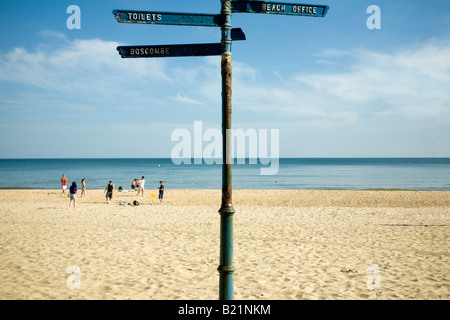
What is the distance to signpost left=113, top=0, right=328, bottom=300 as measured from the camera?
3.62 metres

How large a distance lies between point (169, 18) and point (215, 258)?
6.77 m

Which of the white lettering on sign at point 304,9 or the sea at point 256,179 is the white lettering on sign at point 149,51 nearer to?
the white lettering on sign at point 304,9

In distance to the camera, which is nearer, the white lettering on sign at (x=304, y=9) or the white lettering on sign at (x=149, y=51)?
the white lettering on sign at (x=304, y=9)

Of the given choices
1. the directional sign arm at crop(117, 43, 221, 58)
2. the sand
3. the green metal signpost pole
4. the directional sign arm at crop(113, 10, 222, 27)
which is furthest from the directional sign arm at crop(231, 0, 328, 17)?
the sand

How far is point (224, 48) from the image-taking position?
3.74 m

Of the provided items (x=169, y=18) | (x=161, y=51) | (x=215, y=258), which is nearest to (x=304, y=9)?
(x=169, y=18)

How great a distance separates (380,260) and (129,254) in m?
7.21

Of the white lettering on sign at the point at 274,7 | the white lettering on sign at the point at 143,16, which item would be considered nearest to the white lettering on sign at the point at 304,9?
the white lettering on sign at the point at 274,7

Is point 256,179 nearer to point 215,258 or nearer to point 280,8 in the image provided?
point 215,258

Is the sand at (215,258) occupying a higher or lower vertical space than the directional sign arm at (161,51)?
lower

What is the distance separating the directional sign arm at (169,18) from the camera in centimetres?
379

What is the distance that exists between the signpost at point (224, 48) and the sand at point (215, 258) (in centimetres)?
295

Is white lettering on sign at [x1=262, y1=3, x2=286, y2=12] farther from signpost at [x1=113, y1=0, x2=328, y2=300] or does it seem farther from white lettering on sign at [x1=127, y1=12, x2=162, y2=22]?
white lettering on sign at [x1=127, y1=12, x2=162, y2=22]
